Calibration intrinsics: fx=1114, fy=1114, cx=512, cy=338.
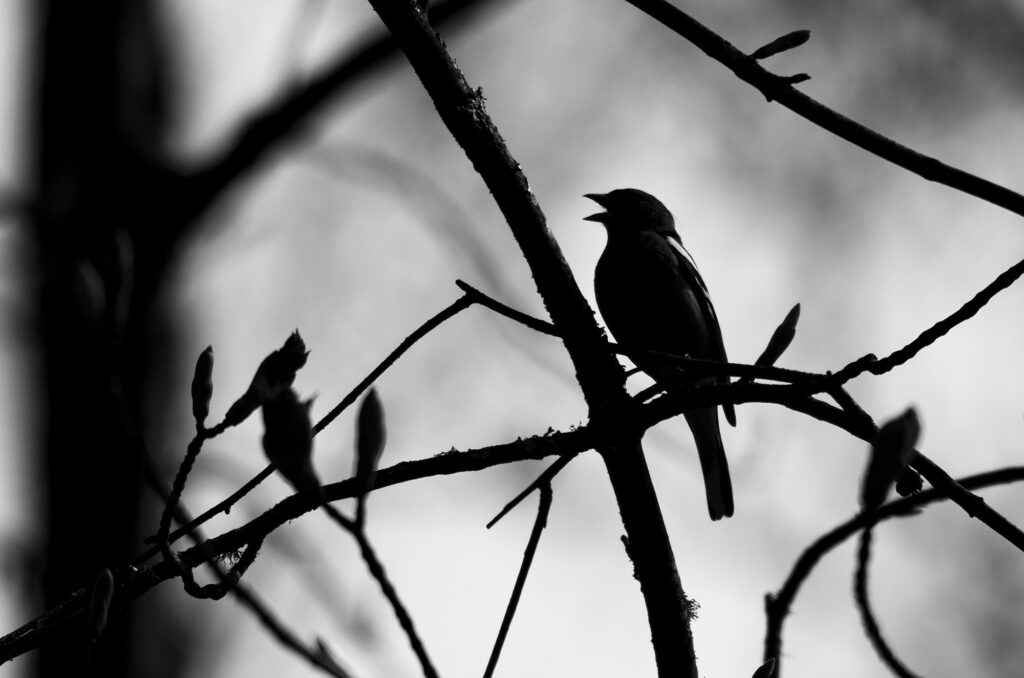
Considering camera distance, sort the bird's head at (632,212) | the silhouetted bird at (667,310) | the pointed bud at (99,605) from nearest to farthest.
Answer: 1. the pointed bud at (99,605)
2. the silhouetted bird at (667,310)
3. the bird's head at (632,212)

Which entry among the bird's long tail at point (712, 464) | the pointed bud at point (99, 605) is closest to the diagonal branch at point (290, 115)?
the bird's long tail at point (712, 464)

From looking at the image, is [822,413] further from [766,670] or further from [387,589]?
[387,589]

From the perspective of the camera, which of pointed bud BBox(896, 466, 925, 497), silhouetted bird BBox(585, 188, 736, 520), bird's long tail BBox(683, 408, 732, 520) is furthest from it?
bird's long tail BBox(683, 408, 732, 520)

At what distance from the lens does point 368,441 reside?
1.42 meters

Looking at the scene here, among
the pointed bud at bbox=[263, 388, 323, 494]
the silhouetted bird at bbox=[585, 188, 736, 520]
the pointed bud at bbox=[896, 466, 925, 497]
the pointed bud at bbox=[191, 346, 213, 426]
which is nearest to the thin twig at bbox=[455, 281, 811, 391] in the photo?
the pointed bud at bbox=[896, 466, 925, 497]

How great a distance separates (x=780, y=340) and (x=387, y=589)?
4.06 ft

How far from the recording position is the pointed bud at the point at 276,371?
1.76 metres

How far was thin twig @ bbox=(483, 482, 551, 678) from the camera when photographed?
186 cm

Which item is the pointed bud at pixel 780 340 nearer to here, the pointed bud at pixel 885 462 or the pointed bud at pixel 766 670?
the pointed bud at pixel 766 670

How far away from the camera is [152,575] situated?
216 centimetres

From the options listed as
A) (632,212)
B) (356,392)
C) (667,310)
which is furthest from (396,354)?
(632,212)

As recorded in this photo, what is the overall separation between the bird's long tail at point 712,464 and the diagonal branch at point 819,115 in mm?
Result: 3466

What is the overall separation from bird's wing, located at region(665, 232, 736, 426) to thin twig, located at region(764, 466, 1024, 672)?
288 centimetres

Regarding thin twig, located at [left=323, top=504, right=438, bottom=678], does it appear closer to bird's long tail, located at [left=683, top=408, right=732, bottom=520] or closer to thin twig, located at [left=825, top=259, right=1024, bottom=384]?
thin twig, located at [left=825, top=259, right=1024, bottom=384]
